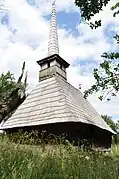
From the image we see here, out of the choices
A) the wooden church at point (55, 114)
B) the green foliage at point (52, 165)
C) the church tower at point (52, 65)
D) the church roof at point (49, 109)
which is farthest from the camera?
the church tower at point (52, 65)

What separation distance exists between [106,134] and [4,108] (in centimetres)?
1062

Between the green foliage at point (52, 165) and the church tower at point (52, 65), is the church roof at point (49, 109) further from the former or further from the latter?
the green foliage at point (52, 165)

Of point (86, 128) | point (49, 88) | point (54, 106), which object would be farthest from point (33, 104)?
point (86, 128)

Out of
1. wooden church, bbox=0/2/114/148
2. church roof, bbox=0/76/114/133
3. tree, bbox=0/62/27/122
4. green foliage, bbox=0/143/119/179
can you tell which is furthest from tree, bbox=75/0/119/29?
tree, bbox=0/62/27/122

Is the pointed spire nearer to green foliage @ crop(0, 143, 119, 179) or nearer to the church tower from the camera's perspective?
the church tower

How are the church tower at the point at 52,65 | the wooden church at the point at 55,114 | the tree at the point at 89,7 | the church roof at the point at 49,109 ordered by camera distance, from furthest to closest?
1. the church tower at the point at 52,65
2. the wooden church at the point at 55,114
3. the church roof at the point at 49,109
4. the tree at the point at 89,7

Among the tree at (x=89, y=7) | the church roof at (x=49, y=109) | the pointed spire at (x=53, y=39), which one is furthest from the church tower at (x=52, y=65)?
the tree at (x=89, y=7)

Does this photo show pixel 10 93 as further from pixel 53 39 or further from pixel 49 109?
pixel 49 109

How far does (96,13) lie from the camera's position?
4.46 meters

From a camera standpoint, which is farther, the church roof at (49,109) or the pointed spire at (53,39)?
the pointed spire at (53,39)

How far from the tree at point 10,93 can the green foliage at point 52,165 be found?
77.5 ft

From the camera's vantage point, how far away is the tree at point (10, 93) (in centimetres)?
2794

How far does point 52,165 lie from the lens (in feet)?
12.1

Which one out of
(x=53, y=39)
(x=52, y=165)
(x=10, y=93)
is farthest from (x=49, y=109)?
(x=52, y=165)
